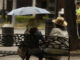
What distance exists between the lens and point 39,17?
3938 centimetres

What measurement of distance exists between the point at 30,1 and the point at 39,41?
137 feet

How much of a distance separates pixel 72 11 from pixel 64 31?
603cm

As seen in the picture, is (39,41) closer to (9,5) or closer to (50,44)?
(50,44)

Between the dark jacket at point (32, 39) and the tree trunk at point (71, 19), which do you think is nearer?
the dark jacket at point (32, 39)

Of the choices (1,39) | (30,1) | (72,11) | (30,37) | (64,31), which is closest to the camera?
(64,31)

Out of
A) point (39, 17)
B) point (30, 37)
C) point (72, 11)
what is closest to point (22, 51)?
point (30, 37)

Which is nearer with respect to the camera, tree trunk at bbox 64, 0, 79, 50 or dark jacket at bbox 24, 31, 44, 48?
dark jacket at bbox 24, 31, 44, 48

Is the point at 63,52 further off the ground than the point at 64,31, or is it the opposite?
the point at 64,31

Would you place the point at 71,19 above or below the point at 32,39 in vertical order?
above

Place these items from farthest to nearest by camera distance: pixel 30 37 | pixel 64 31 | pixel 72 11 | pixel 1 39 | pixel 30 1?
pixel 30 1
pixel 72 11
pixel 1 39
pixel 30 37
pixel 64 31

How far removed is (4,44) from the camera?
9617mm

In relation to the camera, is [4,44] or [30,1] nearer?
[4,44]

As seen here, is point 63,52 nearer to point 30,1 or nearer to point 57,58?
point 57,58

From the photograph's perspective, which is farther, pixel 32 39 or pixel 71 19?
pixel 71 19
